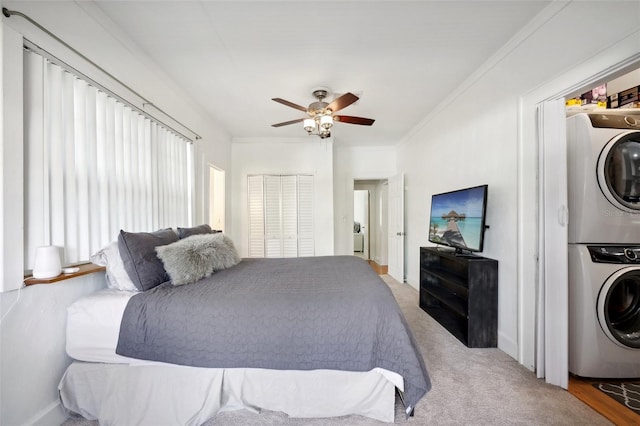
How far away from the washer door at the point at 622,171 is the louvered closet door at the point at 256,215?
13.9 ft

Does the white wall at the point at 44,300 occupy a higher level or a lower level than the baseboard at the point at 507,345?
higher

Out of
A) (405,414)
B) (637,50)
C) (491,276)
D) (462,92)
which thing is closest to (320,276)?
(405,414)

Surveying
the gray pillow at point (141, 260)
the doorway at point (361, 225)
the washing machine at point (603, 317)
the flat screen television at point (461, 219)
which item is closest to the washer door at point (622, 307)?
the washing machine at point (603, 317)

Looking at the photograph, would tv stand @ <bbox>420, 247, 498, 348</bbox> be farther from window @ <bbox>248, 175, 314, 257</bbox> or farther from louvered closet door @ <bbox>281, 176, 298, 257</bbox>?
louvered closet door @ <bbox>281, 176, 298, 257</bbox>

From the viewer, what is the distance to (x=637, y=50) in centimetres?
126

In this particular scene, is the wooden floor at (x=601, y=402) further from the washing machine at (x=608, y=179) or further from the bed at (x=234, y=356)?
the bed at (x=234, y=356)

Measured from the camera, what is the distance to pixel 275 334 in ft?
4.48

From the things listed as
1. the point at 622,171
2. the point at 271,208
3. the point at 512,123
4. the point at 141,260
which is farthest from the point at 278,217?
the point at 622,171

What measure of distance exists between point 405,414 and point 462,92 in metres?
3.11

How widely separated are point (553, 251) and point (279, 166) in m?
3.96

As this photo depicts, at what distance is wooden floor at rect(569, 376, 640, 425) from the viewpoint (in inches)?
55.9

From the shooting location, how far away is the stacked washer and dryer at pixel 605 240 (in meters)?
1.72

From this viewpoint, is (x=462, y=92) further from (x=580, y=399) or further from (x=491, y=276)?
(x=580, y=399)

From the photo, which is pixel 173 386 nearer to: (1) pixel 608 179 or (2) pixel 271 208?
(1) pixel 608 179
